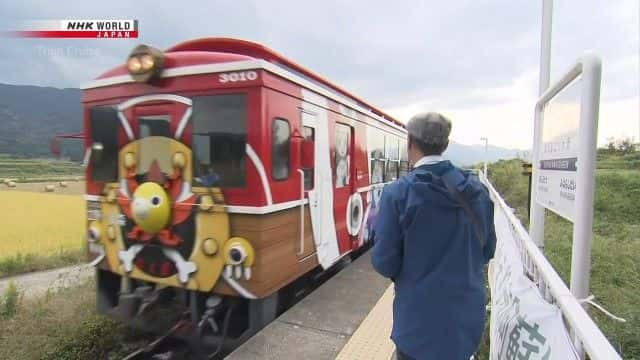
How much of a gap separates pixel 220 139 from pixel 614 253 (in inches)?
239

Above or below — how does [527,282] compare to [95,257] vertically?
above

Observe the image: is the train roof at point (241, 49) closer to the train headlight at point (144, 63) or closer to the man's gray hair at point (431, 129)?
the train headlight at point (144, 63)

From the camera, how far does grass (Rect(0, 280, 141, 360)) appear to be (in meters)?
3.93

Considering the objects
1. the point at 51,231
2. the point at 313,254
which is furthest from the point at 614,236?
the point at 51,231

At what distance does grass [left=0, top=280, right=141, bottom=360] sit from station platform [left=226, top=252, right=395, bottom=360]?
5.94 feet

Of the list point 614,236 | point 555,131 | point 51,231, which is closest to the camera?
point 555,131

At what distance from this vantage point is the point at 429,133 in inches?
73.8

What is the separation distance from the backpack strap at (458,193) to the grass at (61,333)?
3.95 metres

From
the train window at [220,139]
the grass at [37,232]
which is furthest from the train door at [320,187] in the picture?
the grass at [37,232]

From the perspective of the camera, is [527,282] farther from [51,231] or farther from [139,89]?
[51,231]

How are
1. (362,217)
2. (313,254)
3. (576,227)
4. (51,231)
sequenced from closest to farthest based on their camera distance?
1. (576,227)
2. (313,254)
3. (362,217)
4. (51,231)

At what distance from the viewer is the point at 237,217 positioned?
11.4 ft

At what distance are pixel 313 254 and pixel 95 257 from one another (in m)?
2.25

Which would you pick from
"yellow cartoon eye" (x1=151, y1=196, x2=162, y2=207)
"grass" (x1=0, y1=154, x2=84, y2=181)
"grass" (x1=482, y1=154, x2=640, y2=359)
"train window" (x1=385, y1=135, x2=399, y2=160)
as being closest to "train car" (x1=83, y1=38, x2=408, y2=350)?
"yellow cartoon eye" (x1=151, y1=196, x2=162, y2=207)
